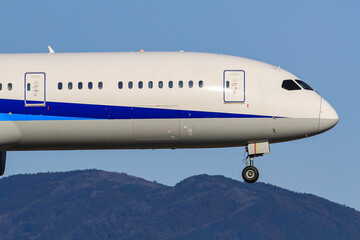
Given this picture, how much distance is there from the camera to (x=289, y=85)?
50.1 meters

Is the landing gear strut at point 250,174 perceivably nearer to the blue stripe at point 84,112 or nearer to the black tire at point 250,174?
the black tire at point 250,174

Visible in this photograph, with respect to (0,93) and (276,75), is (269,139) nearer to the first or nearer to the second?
(276,75)

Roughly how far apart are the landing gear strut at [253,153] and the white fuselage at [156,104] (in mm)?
376

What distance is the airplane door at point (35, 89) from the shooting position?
49844 millimetres

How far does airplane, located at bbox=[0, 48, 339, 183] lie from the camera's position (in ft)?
161

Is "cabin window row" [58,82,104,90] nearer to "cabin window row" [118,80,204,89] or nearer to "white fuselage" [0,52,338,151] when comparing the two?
"white fuselage" [0,52,338,151]

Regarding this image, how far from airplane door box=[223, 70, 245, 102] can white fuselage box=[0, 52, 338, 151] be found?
55 mm

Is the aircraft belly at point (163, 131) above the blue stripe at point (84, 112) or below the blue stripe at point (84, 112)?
below

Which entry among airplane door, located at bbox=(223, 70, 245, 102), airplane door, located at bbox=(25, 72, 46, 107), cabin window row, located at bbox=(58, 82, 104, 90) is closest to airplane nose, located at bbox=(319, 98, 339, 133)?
airplane door, located at bbox=(223, 70, 245, 102)

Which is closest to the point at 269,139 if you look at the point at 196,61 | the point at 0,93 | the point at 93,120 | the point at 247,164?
the point at 247,164

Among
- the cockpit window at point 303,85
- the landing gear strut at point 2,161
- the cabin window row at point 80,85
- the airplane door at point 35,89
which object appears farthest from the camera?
the landing gear strut at point 2,161

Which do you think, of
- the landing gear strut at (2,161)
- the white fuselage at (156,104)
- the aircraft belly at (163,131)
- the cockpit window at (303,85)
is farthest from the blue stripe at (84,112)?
the landing gear strut at (2,161)

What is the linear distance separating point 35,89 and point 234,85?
11.2m

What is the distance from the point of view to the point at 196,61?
1976 inches
